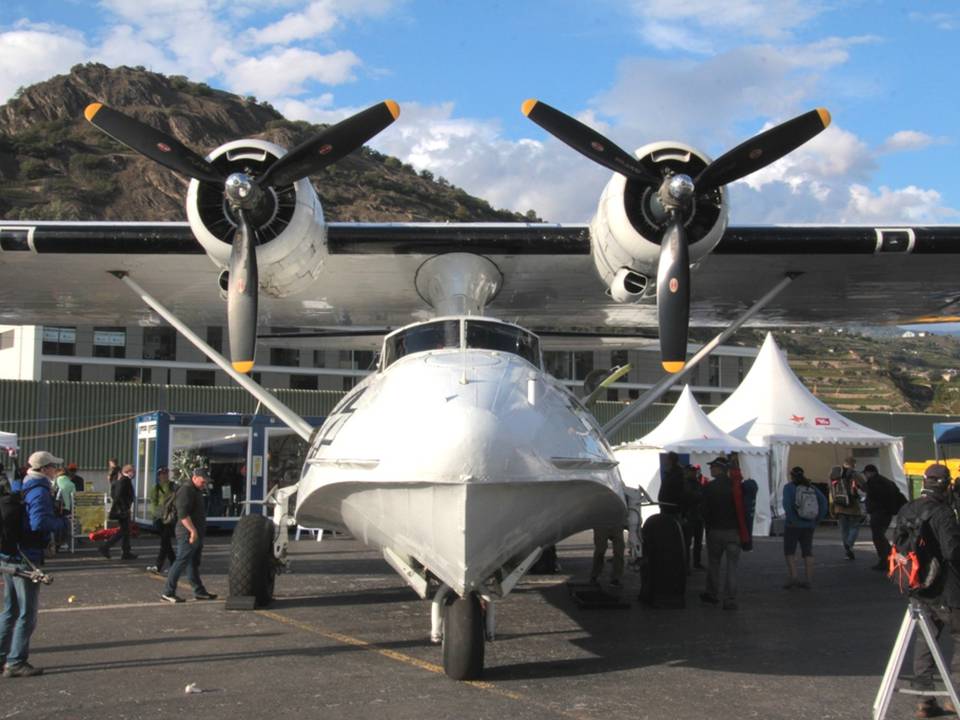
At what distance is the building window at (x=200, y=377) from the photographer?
175 ft

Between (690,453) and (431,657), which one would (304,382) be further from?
(431,657)

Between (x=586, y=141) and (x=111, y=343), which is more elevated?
(x=111, y=343)

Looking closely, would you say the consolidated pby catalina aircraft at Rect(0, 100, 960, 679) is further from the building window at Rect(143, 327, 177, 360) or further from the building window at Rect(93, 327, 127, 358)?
the building window at Rect(143, 327, 177, 360)

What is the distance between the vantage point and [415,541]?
20.1 feet

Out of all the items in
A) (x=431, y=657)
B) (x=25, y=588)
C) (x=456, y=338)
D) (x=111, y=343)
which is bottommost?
(x=431, y=657)

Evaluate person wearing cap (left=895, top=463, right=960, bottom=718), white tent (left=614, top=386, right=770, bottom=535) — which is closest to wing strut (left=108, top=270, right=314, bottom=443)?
person wearing cap (left=895, top=463, right=960, bottom=718)

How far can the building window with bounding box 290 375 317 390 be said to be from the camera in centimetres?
5562

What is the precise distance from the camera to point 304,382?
5597cm

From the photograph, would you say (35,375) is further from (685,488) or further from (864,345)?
(864,345)

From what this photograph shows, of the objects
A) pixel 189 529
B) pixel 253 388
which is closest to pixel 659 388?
pixel 253 388

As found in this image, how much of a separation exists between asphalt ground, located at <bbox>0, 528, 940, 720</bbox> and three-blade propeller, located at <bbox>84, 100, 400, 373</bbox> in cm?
256

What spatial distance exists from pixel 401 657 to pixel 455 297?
4332mm

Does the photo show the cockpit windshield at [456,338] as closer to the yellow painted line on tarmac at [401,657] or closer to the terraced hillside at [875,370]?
the yellow painted line on tarmac at [401,657]

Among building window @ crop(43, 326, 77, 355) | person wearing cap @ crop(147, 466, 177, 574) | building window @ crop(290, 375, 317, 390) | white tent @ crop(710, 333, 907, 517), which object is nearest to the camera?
person wearing cap @ crop(147, 466, 177, 574)
